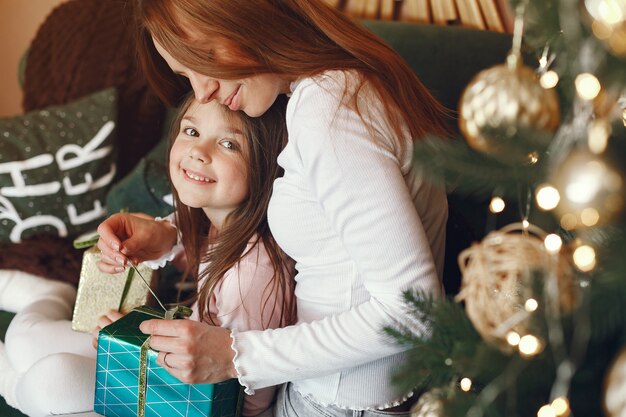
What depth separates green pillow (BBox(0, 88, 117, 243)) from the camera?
170cm

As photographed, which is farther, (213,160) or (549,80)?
(213,160)

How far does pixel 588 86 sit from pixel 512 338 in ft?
0.77

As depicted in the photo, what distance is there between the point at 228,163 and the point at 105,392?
15.7 inches

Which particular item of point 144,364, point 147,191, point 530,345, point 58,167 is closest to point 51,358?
point 144,364

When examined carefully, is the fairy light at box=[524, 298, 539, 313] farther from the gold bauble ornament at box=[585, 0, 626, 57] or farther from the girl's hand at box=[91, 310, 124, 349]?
the girl's hand at box=[91, 310, 124, 349]

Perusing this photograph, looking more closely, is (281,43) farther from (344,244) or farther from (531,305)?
(531,305)

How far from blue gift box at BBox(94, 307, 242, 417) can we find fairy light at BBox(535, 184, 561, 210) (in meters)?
0.59

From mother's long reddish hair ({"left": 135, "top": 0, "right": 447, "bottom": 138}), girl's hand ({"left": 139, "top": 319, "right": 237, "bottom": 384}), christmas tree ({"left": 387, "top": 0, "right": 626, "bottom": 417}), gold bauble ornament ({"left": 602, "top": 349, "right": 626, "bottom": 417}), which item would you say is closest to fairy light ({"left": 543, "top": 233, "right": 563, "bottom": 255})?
christmas tree ({"left": 387, "top": 0, "right": 626, "bottom": 417})

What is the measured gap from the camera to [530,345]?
2.13 feet

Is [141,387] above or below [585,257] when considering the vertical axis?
below

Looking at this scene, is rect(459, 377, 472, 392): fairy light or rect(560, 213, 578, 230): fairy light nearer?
rect(560, 213, 578, 230): fairy light

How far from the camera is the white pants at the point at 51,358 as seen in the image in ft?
3.85

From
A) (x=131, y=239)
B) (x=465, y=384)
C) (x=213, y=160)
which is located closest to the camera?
(x=465, y=384)

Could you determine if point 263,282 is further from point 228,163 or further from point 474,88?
point 474,88
